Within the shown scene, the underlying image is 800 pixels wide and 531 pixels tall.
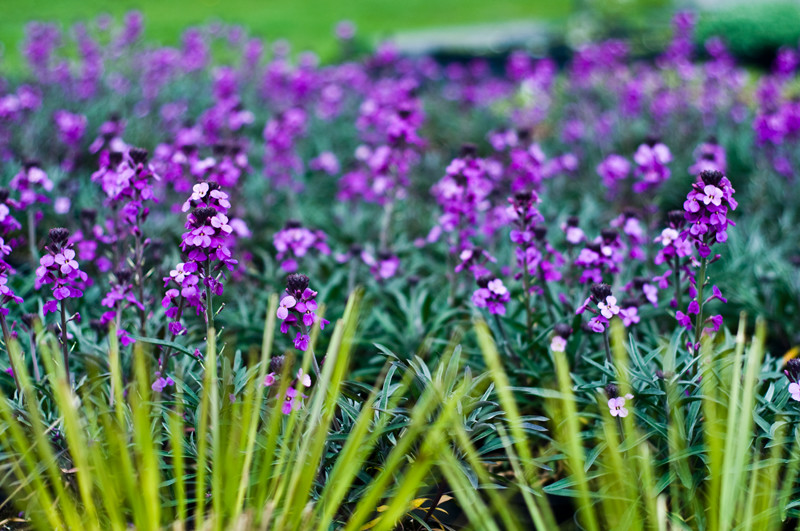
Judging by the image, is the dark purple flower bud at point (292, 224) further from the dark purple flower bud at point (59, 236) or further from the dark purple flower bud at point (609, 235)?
the dark purple flower bud at point (609, 235)

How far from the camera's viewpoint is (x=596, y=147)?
6.96m

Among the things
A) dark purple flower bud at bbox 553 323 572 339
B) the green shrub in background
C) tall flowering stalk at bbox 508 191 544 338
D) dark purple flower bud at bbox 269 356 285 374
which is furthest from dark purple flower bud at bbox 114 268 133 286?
the green shrub in background

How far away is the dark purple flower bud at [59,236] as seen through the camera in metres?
2.42

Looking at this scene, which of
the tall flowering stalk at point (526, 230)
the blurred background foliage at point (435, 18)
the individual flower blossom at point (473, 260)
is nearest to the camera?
the tall flowering stalk at point (526, 230)

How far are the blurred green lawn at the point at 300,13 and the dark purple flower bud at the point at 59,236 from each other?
54.9ft

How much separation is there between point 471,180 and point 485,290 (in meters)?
0.82

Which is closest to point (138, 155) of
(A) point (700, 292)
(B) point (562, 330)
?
(B) point (562, 330)

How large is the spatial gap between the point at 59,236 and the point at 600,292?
1.83 m

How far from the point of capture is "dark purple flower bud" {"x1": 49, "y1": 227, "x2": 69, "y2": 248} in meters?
2.42

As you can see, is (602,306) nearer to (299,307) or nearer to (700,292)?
(700,292)

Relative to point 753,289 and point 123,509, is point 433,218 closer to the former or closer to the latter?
point 753,289

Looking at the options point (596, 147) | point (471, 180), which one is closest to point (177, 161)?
point (471, 180)

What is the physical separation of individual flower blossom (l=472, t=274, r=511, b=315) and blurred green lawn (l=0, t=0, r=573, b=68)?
16.5 metres

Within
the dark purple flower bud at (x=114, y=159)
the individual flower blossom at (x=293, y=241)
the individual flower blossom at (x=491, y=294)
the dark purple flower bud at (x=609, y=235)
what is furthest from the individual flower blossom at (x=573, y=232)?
the dark purple flower bud at (x=114, y=159)
